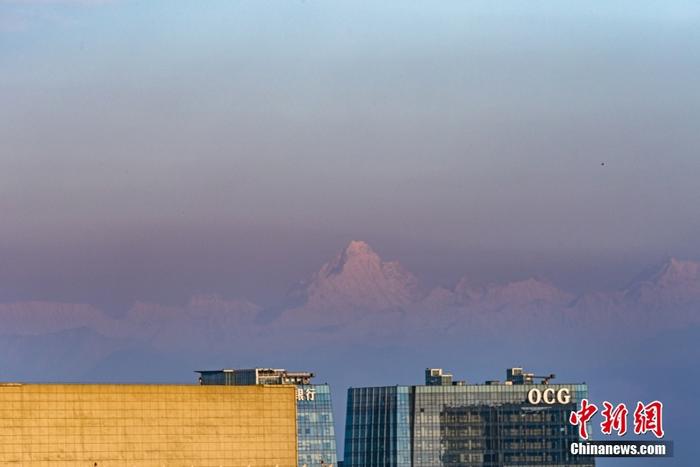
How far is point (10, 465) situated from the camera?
19962 centimetres

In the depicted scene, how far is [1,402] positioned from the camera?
199 metres

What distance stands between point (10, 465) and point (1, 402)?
6663mm
